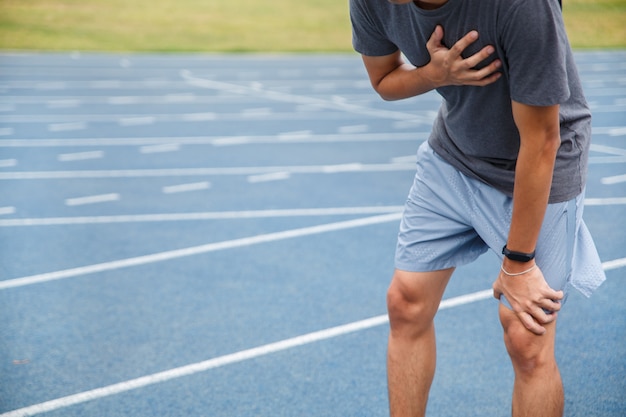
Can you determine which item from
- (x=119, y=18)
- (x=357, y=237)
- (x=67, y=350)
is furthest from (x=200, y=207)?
(x=119, y=18)

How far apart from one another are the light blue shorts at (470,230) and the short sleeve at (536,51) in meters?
0.45

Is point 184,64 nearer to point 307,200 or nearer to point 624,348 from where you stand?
point 307,200

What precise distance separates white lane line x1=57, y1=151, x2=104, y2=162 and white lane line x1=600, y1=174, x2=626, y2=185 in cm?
539

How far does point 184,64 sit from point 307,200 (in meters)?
13.0

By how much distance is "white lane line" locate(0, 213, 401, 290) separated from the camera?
5355mm

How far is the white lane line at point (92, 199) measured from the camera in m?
7.43

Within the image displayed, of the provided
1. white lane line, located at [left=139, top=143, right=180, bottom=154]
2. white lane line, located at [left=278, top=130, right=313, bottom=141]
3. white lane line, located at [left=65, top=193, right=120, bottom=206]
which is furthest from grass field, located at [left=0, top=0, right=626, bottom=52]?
white lane line, located at [left=65, top=193, right=120, bottom=206]

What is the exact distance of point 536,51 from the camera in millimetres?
2094

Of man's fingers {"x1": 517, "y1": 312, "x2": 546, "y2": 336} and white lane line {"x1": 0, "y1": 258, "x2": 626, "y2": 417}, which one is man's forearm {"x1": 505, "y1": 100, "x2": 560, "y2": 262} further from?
white lane line {"x1": 0, "y1": 258, "x2": 626, "y2": 417}

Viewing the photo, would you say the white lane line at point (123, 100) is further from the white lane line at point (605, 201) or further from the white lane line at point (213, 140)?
the white lane line at point (605, 201)

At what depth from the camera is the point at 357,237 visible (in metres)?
6.20

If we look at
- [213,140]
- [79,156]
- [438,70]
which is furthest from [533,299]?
[213,140]

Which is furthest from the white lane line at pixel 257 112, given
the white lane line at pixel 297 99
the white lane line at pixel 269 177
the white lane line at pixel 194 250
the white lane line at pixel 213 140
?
the white lane line at pixel 194 250

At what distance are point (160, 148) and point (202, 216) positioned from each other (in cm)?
333
